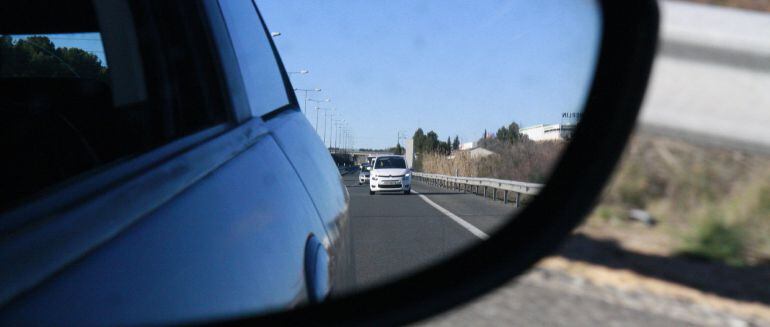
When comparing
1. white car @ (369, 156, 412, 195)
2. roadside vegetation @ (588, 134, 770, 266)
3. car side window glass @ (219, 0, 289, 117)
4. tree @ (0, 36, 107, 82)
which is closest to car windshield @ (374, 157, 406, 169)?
white car @ (369, 156, 412, 195)

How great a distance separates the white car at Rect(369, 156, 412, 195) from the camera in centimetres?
2127

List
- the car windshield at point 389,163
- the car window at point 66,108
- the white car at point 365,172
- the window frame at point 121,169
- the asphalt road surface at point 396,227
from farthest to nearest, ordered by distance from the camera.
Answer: the car windshield at point 389,163
the white car at point 365,172
the asphalt road surface at point 396,227
the car window at point 66,108
the window frame at point 121,169

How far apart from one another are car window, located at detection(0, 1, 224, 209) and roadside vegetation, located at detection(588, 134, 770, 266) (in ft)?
3.18

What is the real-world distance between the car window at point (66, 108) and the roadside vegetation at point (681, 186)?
0.97 metres

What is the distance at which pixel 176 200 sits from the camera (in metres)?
1.40

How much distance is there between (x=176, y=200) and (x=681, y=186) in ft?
2.78

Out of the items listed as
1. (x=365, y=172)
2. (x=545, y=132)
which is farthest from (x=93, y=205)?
(x=365, y=172)

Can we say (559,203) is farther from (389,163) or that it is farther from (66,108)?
(389,163)

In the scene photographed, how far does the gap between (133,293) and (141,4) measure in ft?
4.08

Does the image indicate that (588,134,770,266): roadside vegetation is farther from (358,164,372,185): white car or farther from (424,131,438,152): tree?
(358,164,372,185): white car

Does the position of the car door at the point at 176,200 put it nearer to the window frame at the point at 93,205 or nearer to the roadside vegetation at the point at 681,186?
the window frame at the point at 93,205

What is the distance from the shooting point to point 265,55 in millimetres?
3057

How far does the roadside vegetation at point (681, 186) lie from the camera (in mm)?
1382

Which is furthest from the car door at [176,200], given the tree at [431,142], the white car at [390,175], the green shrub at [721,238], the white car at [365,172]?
the white car at [390,175]
